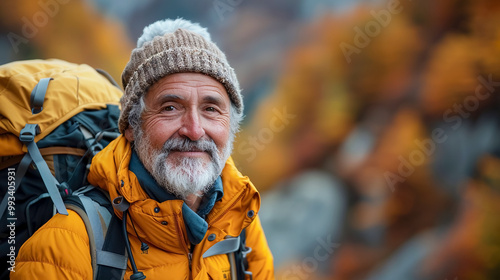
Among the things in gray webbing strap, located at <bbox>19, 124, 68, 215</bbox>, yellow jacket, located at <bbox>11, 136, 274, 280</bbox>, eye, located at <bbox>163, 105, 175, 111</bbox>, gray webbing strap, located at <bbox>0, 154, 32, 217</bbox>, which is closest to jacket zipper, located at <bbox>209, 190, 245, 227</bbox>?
yellow jacket, located at <bbox>11, 136, 274, 280</bbox>

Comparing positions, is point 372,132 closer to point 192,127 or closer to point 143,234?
point 192,127

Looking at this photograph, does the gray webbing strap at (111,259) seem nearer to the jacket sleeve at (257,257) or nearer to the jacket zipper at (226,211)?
the jacket zipper at (226,211)

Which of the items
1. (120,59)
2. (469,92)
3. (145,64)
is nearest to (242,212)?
(145,64)

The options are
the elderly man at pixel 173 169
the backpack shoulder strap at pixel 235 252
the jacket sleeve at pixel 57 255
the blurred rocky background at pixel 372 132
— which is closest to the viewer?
the jacket sleeve at pixel 57 255

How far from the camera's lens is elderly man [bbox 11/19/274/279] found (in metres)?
1.68

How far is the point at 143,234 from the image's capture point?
1.71 meters

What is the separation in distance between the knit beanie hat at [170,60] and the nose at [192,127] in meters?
0.20

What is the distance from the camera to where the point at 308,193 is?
13.3 ft

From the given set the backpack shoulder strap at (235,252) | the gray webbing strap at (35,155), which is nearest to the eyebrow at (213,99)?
the backpack shoulder strap at (235,252)

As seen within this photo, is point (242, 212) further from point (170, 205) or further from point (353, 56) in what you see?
point (353, 56)

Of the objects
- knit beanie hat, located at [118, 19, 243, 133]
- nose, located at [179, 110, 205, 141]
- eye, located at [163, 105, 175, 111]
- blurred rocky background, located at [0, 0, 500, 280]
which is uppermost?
blurred rocky background, located at [0, 0, 500, 280]

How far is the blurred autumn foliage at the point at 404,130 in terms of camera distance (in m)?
3.98

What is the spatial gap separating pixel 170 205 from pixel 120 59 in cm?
227

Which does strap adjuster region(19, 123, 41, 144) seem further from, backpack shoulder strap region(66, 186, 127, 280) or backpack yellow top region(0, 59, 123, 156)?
backpack shoulder strap region(66, 186, 127, 280)
